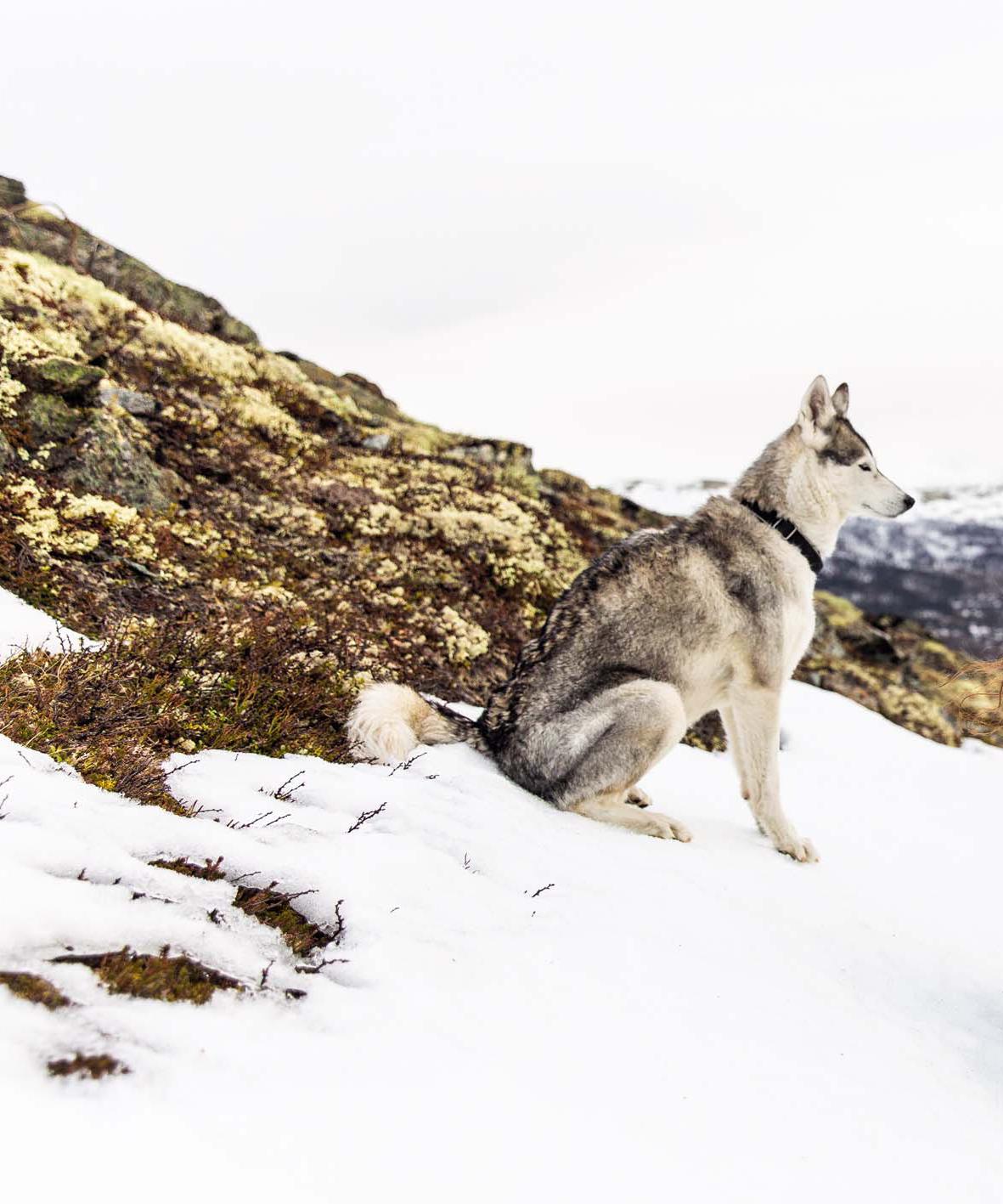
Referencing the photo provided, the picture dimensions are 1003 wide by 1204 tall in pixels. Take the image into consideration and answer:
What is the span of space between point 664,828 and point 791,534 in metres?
2.68

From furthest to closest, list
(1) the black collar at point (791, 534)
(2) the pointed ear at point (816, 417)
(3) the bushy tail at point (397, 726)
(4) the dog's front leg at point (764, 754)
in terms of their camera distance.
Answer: (2) the pointed ear at point (816, 417) → (1) the black collar at point (791, 534) → (4) the dog's front leg at point (764, 754) → (3) the bushy tail at point (397, 726)

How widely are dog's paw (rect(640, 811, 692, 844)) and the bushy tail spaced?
4.62 ft

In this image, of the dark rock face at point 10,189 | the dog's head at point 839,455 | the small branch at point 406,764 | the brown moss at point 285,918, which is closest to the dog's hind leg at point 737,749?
the dog's head at point 839,455

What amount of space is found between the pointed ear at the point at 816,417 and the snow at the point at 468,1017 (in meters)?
3.71

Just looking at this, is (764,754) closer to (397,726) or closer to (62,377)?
(397,726)

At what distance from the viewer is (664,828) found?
512 centimetres

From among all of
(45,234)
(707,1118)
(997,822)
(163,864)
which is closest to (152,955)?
(163,864)

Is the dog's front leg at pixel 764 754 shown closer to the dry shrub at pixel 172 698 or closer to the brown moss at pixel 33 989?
the dry shrub at pixel 172 698

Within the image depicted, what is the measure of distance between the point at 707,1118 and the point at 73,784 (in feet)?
8.30

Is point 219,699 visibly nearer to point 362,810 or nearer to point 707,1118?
point 362,810

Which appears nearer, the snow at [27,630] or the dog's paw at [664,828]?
the snow at [27,630]

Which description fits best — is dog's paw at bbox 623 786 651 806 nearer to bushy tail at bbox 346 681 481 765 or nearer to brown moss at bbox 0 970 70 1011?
bushy tail at bbox 346 681 481 765

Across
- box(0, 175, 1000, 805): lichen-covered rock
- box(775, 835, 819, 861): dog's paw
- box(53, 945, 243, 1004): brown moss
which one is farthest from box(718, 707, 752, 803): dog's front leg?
box(53, 945, 243, 1004): brown moss

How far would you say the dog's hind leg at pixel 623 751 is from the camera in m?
5.04
